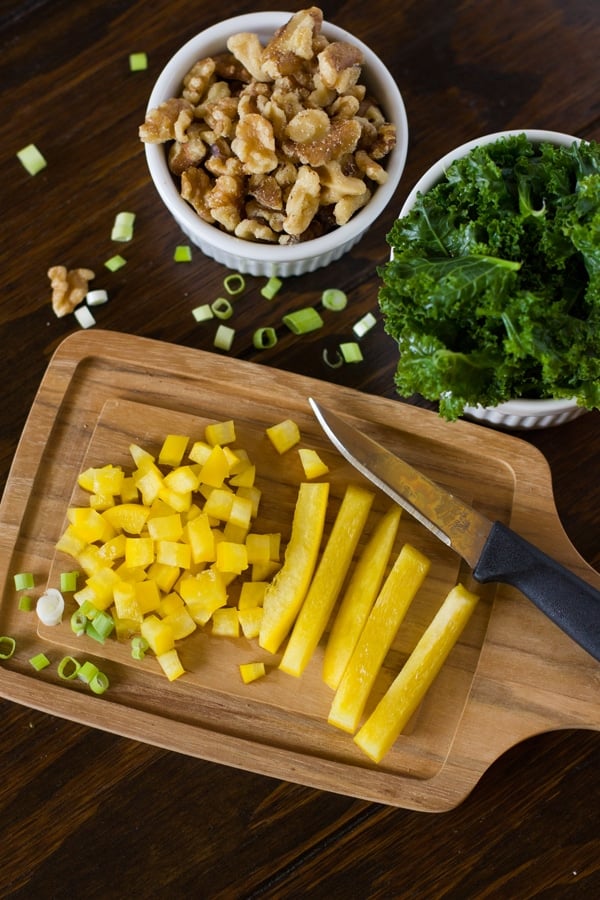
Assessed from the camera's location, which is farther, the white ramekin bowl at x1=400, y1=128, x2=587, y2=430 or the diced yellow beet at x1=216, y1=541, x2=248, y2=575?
the diced yellow beet at x1=216, y1=541, x2=248, y2=575

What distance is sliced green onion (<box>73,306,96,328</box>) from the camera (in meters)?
2.34

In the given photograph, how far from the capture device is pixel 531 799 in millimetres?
2197

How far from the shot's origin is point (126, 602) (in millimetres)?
2084

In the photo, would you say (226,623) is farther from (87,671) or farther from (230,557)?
(87,671)

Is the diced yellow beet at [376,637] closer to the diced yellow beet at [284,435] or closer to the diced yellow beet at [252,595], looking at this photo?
the diced yellow beet at [252,595]

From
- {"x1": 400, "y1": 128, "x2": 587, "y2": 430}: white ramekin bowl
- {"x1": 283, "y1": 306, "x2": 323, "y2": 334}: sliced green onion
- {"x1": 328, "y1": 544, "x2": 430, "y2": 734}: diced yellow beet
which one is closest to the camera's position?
{"x1": 400, "y1": 128, "x2": 587, "y2": 430}: white ramekin bowl

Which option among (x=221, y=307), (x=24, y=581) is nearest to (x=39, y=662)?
(x=24, y=581)

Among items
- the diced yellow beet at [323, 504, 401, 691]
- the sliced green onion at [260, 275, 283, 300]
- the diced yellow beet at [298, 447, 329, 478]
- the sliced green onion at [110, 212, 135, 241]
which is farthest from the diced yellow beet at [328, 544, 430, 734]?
the sliced green onion at [110, 212, 135, 241]

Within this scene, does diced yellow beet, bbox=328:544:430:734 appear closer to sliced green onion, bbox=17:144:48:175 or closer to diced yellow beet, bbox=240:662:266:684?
diced yellow beet, bbox=240:662:266:684

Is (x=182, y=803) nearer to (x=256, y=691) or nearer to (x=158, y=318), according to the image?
(x=256, y=691)

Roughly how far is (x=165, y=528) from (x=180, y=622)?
22 cm

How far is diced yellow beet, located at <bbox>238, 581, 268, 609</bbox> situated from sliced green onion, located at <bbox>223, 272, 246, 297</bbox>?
2.45 ft

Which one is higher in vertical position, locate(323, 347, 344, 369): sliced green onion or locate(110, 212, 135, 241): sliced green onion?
locate(110, 212, 135, 241): sliced green onion

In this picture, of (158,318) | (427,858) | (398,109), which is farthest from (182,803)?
(398,109)
